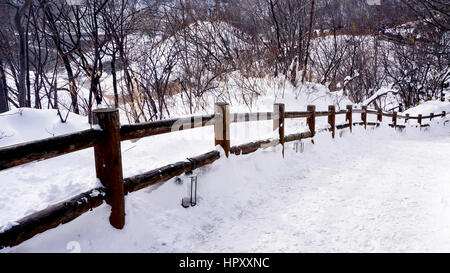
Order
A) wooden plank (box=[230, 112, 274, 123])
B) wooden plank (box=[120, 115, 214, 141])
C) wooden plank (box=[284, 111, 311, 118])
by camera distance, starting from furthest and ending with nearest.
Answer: wooden plank (box=[284, 111, 311, 118])
wooden plank (box=[230, 112, 274, 123])
wooden plank (box=[120, 115, 214, 141])

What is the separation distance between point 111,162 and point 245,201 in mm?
1711

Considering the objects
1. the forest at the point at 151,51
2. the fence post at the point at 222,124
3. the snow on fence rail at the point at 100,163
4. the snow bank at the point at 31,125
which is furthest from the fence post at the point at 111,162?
the forest at the point at 151,51

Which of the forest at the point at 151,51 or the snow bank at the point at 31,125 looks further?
the forest at the point at 151,51

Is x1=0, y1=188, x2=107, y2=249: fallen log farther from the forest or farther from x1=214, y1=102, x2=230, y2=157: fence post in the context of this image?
the forest

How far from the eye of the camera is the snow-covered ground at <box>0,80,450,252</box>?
2424 millimetres

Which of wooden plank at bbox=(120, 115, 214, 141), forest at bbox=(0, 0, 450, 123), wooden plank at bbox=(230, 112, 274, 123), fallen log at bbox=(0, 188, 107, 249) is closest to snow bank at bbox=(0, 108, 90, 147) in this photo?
forest at bbox=(0, 0, 450, 123)

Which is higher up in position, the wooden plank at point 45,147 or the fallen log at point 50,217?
the wooden plank at point 45,147

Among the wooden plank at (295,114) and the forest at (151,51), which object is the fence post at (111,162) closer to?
the wooden plank at (295,114)

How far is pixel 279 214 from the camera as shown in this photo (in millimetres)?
3135

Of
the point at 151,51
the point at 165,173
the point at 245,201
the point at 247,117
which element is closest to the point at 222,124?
the point at 247,117

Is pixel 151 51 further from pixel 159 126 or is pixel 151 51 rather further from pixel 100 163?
pixel 100 163

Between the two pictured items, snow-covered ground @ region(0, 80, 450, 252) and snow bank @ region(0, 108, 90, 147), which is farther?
snow bank @ region(0, 108, 90, 147)

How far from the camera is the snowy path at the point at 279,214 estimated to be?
239 centimetres
